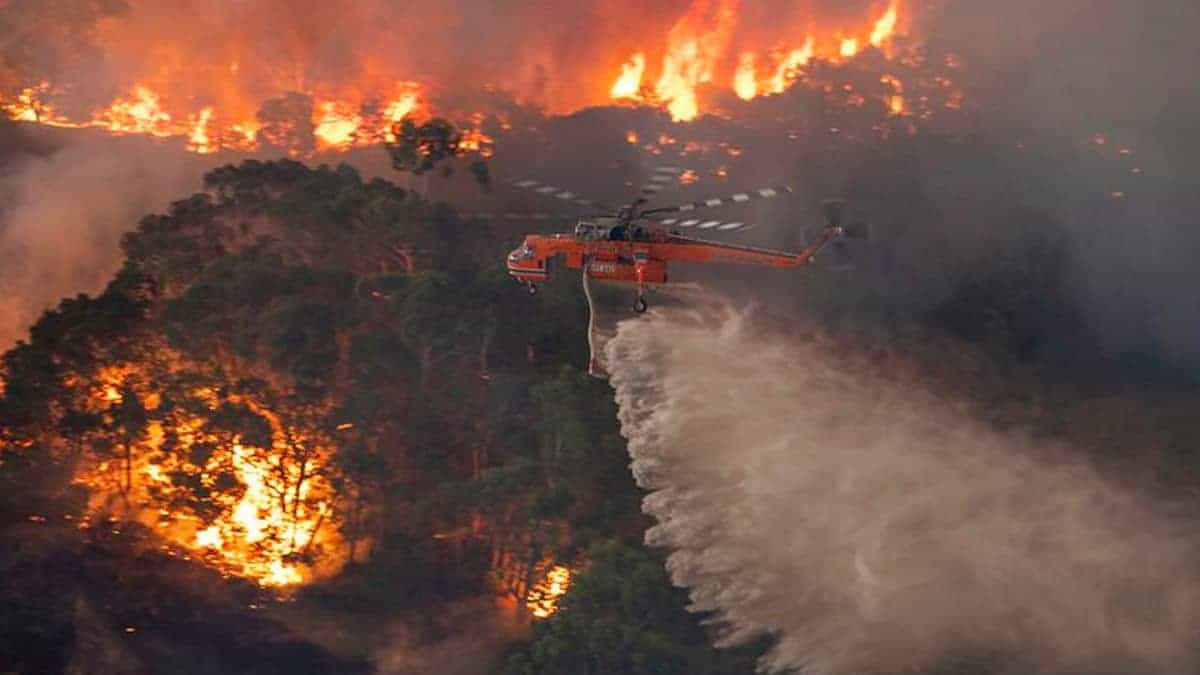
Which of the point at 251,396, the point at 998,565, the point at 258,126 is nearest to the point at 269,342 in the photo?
the point at 251,396

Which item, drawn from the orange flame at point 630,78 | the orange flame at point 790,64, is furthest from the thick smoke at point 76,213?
the orange flame at point 790,64

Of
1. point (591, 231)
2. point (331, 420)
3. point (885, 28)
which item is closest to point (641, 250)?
point (591, 231)

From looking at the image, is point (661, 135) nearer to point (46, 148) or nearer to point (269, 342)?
point (269, 342)

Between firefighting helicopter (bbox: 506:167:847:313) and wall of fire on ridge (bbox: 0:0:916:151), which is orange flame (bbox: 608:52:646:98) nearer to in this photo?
wall of fire on ridge (bbox: 0:0:916:151)

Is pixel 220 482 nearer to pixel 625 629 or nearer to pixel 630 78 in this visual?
pixel 625 629

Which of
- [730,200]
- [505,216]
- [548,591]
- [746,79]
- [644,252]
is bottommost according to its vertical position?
[548,591]

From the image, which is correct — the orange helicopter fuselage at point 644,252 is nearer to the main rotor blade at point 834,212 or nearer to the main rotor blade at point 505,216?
the main rotor blade at point 834,212

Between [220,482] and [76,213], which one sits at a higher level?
[76,213]
